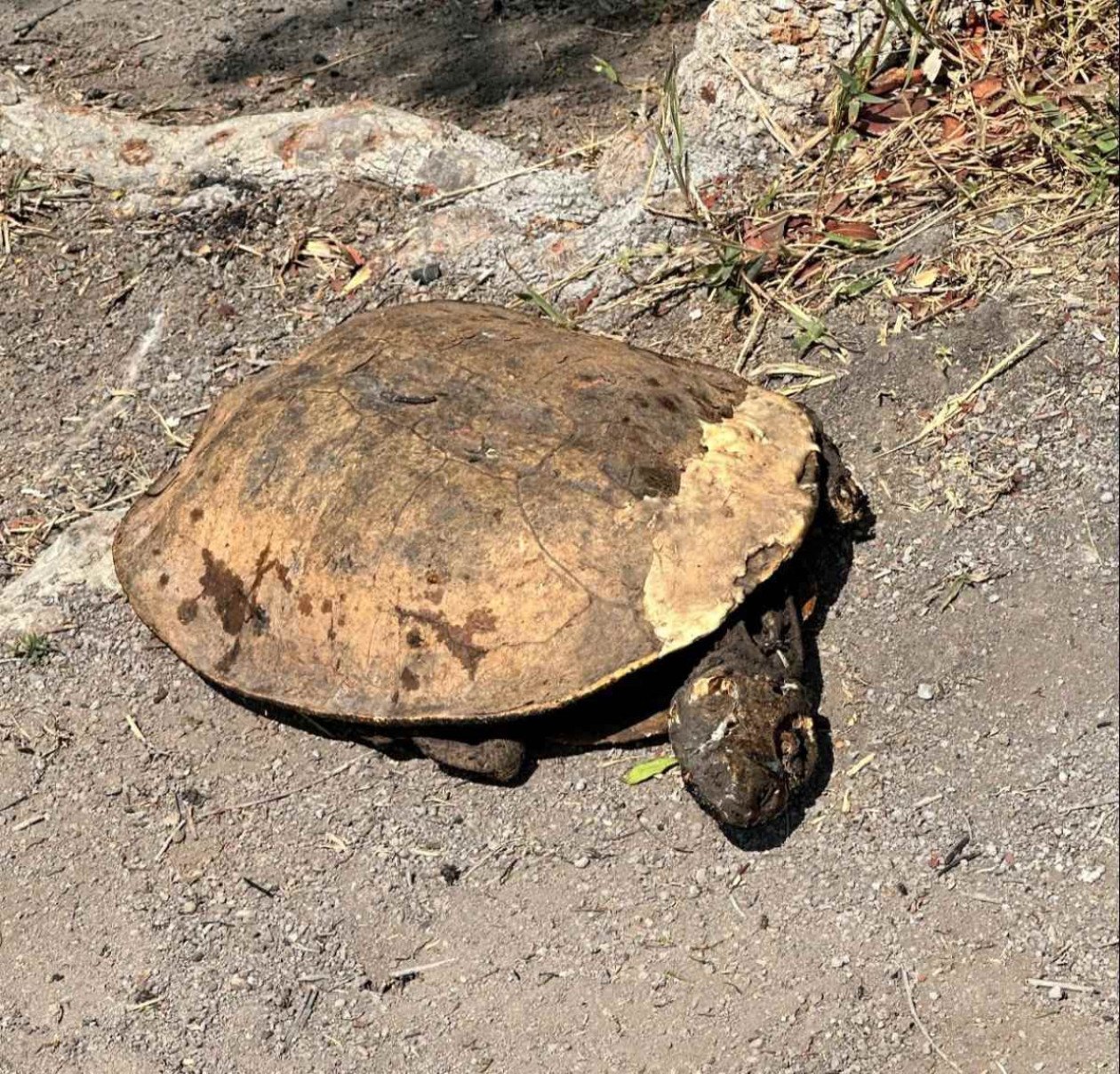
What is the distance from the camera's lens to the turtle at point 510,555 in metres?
3.43

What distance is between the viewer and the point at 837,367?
444 centimetres

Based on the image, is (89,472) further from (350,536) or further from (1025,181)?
(1025,181)

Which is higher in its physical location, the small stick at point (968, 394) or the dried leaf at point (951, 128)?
the dried leaf at point (951, 128)

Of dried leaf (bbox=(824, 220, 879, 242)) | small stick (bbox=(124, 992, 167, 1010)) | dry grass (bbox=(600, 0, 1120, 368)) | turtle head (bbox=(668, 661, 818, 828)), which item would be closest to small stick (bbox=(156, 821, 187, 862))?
small stick (bbox=(124, 992, 167, 1010))

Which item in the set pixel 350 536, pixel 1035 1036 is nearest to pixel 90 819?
pixel 350 536

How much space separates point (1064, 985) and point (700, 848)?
1074mm

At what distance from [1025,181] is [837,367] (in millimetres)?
994

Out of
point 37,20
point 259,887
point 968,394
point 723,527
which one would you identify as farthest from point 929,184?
point 37,20

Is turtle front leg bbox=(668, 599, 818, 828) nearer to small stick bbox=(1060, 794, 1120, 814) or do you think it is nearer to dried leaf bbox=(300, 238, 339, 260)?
small stick bbox=(1060, 794, 1120, 814)

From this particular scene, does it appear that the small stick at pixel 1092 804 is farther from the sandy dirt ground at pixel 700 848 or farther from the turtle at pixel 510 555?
the turtle at pixel 510 555

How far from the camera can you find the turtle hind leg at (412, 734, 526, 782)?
12.3 ft

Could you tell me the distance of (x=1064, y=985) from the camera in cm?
333

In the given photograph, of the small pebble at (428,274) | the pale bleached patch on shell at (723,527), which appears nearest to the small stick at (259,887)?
the pale bleached patch on shell at (723,527)

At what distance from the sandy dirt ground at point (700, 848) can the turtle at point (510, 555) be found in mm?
293
